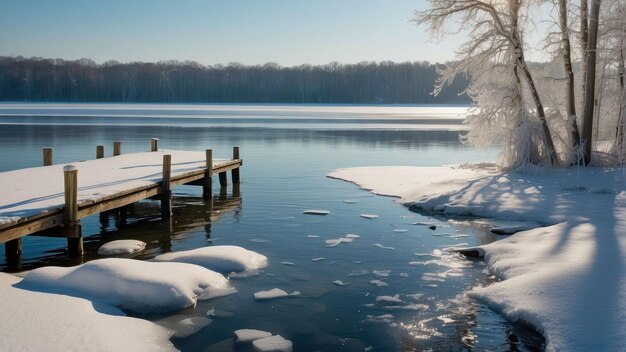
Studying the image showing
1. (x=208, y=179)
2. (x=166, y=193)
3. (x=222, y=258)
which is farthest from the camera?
(x=208, y=179)

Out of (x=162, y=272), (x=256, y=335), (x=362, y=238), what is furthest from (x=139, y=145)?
(x=256, y=335)

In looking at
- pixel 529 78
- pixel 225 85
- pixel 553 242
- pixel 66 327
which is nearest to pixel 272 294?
pixel 66 327

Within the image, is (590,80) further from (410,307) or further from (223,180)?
(410,307)

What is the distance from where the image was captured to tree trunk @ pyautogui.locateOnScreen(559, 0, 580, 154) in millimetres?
21734

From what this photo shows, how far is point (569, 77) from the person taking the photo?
22.0 meters

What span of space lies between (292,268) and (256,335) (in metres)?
3.15

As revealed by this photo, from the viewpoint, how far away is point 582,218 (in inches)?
539

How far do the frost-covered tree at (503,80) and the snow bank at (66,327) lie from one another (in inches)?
690

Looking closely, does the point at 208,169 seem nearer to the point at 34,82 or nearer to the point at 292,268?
the point at 292,268

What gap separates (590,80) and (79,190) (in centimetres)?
1847

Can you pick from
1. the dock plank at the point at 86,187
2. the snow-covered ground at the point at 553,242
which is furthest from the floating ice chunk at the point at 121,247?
the snow-covered ground at the point at 553,242

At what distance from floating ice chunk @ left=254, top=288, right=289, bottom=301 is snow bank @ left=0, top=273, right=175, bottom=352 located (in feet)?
6.03

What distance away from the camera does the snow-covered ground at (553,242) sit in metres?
7.29

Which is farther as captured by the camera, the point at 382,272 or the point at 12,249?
the point at 12,249
